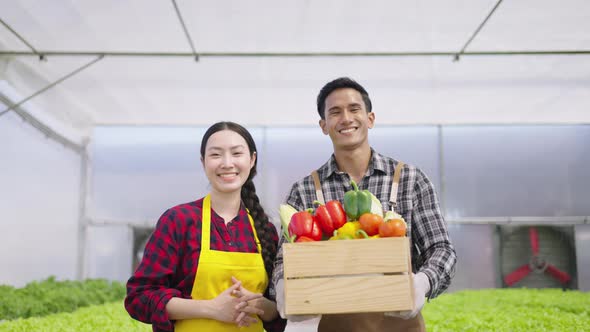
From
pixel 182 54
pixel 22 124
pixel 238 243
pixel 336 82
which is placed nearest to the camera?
pixel 238 243

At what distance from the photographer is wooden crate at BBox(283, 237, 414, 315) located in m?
1.77

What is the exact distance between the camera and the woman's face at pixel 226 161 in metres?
2.37

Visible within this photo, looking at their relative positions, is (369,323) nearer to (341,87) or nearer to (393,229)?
(393,229)

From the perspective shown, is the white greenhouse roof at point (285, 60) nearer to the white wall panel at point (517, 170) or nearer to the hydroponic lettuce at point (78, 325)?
the white wall panel at point (517, 170)

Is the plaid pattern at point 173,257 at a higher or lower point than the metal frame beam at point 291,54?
lower

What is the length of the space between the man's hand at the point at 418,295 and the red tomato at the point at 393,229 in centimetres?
24

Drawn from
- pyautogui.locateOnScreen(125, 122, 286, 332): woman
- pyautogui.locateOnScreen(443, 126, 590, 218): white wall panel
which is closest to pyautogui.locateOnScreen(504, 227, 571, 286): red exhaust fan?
pyautogui.locateOnScreen(443, 126, 590, 218): white wall panel

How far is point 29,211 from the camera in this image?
25.8 ft

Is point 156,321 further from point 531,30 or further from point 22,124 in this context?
point 22,124

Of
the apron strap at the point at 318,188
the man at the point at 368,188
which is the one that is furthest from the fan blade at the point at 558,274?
the apron strap at the point at 318,188

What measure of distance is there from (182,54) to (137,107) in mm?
2447

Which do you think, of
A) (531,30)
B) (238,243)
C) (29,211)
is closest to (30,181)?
(29,211)

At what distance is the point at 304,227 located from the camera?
1977 millimetres

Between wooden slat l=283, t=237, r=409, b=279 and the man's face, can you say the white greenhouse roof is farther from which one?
wooden slat l=283, t=237, r=409, b=279
